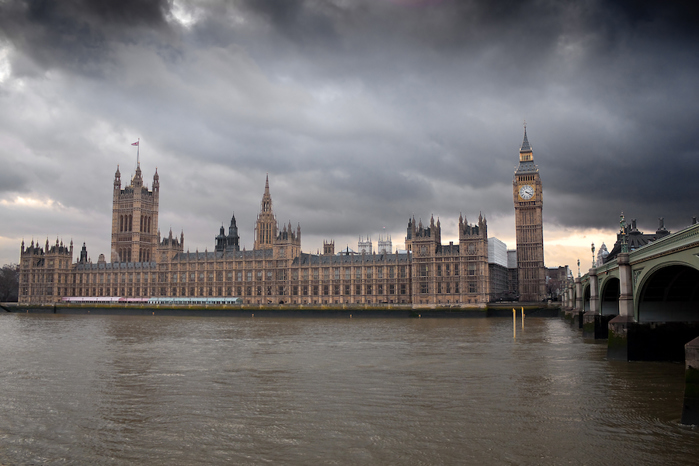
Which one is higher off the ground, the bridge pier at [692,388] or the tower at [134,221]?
the tower at [134,221]

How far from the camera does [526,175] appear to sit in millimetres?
132375

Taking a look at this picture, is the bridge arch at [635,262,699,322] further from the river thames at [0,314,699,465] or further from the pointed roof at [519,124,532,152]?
the pointed roof at [519,124,532,152]

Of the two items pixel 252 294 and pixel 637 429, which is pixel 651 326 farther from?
pixel 252 294

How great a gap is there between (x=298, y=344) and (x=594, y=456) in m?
33.9

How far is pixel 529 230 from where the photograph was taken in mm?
128125

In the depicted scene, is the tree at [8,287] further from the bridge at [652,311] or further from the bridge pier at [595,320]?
the bridge at [652,311]

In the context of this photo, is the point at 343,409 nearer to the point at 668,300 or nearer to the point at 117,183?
the point at 668,300

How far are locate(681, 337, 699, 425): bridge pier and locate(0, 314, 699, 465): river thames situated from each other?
780 mm

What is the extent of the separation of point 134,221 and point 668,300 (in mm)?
162949

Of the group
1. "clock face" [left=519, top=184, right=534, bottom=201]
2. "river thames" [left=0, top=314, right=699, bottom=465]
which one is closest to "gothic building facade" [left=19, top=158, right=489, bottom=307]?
"clock face" [left=519, top=184, right=534, bottom=201]

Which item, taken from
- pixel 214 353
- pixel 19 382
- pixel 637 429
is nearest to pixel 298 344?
pixel 214 353

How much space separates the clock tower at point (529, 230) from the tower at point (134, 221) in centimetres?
10712

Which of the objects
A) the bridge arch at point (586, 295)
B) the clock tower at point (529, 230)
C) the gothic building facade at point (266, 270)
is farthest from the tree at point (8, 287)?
the bridge arch at point (586, 295)

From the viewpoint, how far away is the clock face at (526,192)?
13038 cm
